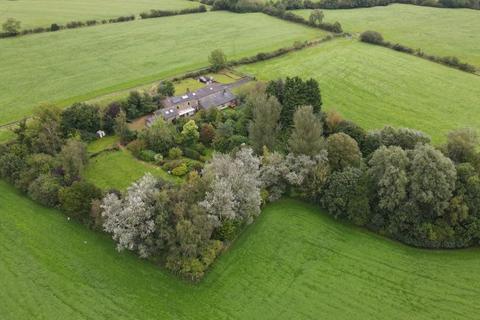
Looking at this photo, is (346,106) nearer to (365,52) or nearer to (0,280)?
(365,52)

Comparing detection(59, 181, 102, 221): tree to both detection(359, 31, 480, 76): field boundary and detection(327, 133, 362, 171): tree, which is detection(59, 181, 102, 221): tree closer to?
detection(327, 133, 362, 171): tree

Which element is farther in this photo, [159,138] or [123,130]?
[123,130]

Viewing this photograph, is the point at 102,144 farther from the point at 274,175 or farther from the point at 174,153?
the point at 274,175

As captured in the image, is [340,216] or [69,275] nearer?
[69,275]

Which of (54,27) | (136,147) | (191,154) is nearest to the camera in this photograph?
(191,154)

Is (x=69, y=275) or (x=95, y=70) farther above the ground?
(x=95, y=70)

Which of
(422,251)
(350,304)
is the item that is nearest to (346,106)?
(422,251)

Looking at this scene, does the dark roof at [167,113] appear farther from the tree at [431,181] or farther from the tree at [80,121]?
the tree at [431,181]

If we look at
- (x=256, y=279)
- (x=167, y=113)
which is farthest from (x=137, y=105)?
(x=256, y=279)
